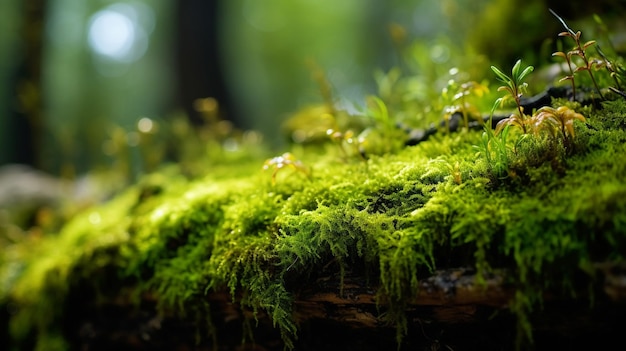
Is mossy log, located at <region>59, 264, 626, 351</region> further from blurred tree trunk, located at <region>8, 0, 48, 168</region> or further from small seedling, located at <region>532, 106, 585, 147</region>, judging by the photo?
blurred tree trunk, located at <region>8, 0, 48, 168</region>

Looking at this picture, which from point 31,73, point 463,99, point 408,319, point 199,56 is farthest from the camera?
point 199,56

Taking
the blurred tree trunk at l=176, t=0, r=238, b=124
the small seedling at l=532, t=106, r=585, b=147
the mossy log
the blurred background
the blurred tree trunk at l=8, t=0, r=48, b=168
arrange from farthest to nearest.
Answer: the blurred tree trunk at l=176, t=0, r=238, b=124 < the blurred tree trunk at l=8, t=0, r=48, b=168 < the blurred background < the small seedling at l=532, t=106, r=585, b=147 < the mossy log

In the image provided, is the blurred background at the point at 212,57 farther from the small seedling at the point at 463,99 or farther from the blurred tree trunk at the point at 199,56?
the small seedling at the point at 463,99

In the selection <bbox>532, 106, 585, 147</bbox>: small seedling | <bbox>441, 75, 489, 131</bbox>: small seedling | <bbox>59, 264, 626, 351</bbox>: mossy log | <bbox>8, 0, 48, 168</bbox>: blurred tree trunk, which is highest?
<bbox>8, 0, 48, 168</bbox>: blurred tree trunk

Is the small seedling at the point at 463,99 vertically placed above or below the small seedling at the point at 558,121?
above

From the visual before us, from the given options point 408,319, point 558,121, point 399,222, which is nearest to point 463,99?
point 558,121

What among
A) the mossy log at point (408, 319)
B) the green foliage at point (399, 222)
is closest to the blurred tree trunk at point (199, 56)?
the green foliage at point (399, 222)

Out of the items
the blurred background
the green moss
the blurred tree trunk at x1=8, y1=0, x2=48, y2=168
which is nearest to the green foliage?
the green moss

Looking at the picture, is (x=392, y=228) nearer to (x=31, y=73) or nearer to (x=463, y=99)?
(x=463, y=99)

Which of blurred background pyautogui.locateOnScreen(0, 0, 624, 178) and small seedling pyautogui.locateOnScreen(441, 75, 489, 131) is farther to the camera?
blurred background pyautogui.locateOnScreen(0, 0, 624, 178)
